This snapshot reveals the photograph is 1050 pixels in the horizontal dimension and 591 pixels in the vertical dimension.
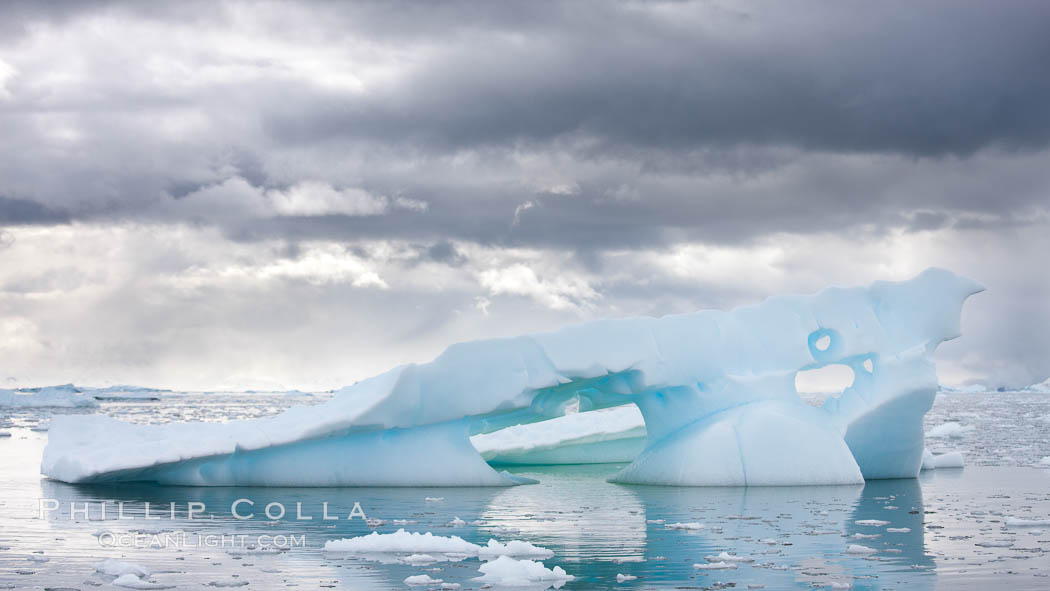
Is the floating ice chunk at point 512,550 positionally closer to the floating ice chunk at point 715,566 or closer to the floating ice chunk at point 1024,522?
the floating ice chunk at point 715,566

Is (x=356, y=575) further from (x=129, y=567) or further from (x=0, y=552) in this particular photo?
(x=0, y=552)

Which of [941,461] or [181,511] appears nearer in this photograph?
[181,511]

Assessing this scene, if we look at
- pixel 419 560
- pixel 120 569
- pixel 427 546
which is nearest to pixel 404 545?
pixel 427 546

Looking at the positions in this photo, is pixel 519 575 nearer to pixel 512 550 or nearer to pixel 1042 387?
pixel 512 550

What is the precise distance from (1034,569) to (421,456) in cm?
919

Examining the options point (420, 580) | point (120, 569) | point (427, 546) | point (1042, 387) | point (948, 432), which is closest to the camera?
point (420, 580)

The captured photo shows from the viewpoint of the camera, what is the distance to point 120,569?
827 cm

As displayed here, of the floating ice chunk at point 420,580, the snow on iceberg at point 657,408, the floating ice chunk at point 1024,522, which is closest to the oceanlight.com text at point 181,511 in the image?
the snow on iceberg at point 657,408

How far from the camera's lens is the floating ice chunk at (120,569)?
8227mm

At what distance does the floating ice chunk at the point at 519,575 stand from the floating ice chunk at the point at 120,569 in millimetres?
2514

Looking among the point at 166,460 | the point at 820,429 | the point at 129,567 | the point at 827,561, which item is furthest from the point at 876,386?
the point at 129,567

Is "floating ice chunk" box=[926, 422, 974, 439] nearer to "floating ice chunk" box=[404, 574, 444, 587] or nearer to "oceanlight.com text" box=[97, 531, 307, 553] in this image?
"oceanlight.com text" box=[97, 531, 307, 553]

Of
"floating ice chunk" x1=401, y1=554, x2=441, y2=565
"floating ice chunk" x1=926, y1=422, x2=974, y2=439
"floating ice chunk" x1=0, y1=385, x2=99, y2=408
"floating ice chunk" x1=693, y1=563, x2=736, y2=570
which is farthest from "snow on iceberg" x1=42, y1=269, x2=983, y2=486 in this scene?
A: "floating ice chunk" x1=0, y1=385, x2=99, y2=408

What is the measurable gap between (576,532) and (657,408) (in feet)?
21.9
